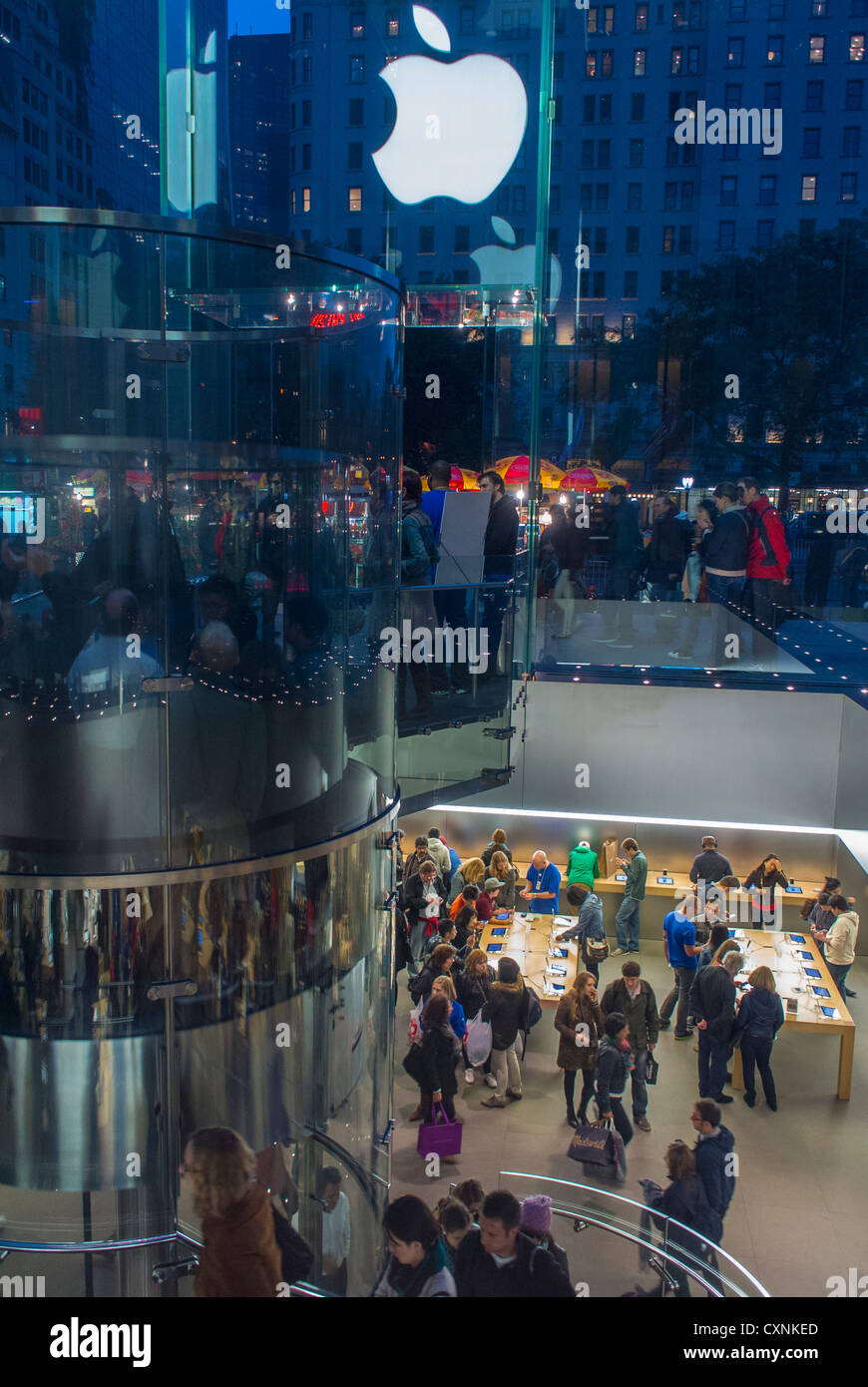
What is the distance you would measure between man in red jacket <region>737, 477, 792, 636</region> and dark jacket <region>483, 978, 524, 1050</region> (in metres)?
6.01

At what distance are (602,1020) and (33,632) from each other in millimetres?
6077

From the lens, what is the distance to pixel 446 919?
10062 mm

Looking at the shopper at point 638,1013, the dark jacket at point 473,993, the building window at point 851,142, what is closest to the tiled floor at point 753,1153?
the shopper at point 638,1013

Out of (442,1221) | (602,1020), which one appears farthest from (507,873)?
(442,1221)

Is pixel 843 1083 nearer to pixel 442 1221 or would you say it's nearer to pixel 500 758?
pixel 500 758

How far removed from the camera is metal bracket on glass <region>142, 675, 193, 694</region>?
345cm

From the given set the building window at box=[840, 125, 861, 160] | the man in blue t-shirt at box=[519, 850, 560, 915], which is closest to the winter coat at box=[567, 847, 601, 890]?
the man in blue t-shirt at box=[519, 850, 560, 915]

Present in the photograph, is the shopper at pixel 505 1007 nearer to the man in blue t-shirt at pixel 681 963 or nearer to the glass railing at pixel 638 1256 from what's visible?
the man in blue t-shirt at pixel 681 963

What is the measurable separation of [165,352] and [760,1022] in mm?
7345

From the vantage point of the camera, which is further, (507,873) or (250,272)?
(507,873)

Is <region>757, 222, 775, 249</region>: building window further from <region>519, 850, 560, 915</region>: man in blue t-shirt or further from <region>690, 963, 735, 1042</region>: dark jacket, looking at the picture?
<region>690, 963, 735, 1042</region>: dark jacket

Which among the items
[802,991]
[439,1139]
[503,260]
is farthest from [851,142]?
[439,1139]

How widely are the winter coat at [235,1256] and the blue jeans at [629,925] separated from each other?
882cm

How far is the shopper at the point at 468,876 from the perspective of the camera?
11.5 m
